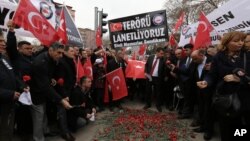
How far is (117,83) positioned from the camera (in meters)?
9.53

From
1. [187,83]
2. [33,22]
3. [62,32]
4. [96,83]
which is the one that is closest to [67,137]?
[62,32]

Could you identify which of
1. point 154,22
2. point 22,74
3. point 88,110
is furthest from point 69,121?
point 154,22

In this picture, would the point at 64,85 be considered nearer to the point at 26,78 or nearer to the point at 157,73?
the point at 26,78

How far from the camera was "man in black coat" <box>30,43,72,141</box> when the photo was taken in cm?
550

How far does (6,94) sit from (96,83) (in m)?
4.79

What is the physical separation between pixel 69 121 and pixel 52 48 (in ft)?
6.33

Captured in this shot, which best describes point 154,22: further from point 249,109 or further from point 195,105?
point 249,109

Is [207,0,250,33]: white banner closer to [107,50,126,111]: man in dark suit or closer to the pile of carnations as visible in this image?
the pile of carnations

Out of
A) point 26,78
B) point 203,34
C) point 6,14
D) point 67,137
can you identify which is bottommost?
point 67,137

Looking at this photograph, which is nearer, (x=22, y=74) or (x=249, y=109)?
(x=249, y=109)

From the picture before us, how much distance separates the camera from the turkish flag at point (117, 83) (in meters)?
9.45

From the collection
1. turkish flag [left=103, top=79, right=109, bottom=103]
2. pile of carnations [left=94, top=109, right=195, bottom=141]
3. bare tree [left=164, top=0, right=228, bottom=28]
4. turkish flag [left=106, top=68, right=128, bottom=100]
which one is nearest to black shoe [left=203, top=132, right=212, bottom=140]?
pile of carnations [left=94, top=109, right=195, bottom=141]

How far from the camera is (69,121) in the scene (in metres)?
6.97

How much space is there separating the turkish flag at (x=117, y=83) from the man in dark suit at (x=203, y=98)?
252 cm
